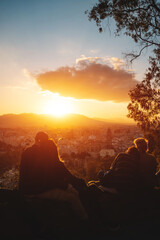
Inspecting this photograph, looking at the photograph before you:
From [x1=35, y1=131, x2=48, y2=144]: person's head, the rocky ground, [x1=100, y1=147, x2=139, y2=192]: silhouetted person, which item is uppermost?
[x1=35, y1=131, x2=48, y2=144]: person's head

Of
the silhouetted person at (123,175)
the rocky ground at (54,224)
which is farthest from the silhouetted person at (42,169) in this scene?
the silhouetted person at (123,175)

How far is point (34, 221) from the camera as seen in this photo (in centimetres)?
386

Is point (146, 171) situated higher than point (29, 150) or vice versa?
point (29, 150)

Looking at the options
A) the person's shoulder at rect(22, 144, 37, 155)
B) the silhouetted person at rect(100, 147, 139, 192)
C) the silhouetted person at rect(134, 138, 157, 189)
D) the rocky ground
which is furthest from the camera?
the silhouetted person at rect(134, 138, 157, 189)

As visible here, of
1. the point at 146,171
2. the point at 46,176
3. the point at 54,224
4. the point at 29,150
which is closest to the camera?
the point at 54,224

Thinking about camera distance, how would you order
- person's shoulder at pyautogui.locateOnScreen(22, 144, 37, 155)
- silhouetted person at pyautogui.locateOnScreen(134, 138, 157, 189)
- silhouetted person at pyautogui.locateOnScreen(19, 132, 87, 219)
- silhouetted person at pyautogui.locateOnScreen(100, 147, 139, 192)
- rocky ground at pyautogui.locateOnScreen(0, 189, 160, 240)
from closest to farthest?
rocky ground at pyautogui.locateOnScreen(0, 189, 160, 240), silhouetted person at pyautogui.locateOnScreen(19, 132, 87, 219), person's shoulder at pyautogui.locateOnScreen(22, 144, 37, 155), silhouetted person at pyautogui.locateOnScreen(100, 147, 139, 192), silhouetted person at pyautogui.locateOnScreen(134, 138, 157, 189)

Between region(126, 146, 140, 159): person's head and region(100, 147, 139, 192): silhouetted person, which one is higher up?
region(126, 146, 140, 159): person's head

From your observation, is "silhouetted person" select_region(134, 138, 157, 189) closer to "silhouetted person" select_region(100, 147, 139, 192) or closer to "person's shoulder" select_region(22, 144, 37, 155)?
"silhouetted person" select_region(100, 147, 139, 192)

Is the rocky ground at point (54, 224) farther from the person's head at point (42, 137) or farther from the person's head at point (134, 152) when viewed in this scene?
the person's head at point (134, 152)

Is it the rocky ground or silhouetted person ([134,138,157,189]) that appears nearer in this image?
the rocky ground

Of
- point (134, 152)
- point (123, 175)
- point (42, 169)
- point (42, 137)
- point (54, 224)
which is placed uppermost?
point (42, 137)

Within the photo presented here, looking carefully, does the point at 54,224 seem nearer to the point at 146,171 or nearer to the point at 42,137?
the point at 42,137

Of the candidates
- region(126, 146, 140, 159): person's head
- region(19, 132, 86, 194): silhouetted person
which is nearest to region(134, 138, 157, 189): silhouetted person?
region(126, 146, 140, 159): person's head

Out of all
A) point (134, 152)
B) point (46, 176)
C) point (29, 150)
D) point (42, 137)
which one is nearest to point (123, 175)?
point (134, 152)
